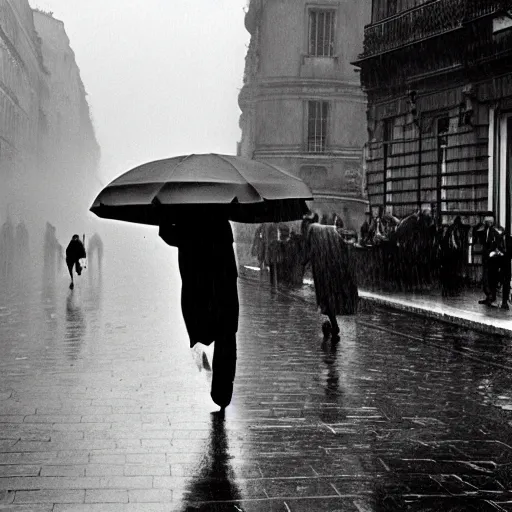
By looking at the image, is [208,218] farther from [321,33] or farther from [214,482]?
[321,33]

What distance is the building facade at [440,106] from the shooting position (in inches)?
952

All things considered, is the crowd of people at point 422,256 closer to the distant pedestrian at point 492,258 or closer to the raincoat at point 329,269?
the distant pedestrian at point 492,258

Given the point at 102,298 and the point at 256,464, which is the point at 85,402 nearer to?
the point at 256,464

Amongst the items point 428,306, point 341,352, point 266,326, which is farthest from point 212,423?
point 428,306

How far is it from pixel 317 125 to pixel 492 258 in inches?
1273

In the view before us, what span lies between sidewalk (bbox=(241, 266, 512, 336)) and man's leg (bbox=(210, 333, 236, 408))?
22.5ft

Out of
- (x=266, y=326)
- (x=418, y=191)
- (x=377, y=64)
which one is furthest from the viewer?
(x=377, y=64)

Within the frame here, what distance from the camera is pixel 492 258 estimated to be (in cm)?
1823

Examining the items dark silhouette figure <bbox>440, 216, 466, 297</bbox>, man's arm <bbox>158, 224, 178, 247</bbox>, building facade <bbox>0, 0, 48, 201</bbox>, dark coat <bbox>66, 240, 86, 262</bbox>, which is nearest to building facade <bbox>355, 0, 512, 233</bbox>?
dark silhouette figure <bbox>440, 216, 466, 297</bbox>

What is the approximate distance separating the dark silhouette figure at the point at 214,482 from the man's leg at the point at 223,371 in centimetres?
98

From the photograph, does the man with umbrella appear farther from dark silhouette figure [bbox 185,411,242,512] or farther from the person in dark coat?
dark silhouette figure [bbox 185,411,242,512]

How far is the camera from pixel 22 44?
66625 mm

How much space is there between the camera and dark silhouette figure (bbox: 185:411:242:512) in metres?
5.48

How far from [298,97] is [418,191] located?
2239cm
